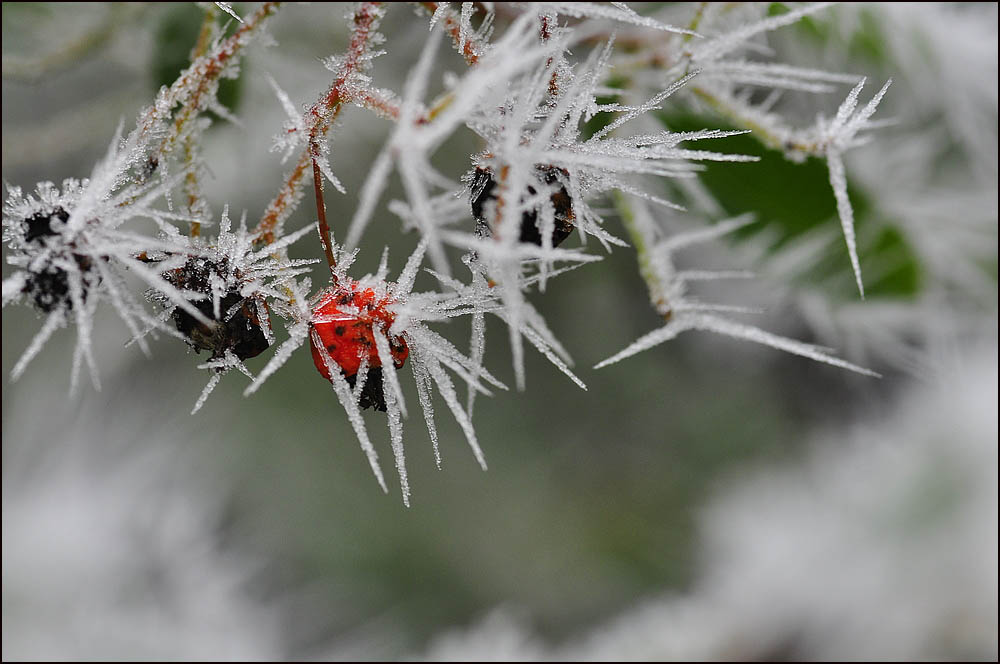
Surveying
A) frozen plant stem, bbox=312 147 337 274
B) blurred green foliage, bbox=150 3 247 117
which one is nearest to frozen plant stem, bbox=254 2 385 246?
frozen plant stem, bbox=312 147 337 274

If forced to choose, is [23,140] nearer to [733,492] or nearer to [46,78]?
[46,78]

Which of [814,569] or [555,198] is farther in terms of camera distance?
[814,569]

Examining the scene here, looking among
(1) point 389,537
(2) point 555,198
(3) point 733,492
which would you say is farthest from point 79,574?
(2) point 555,198

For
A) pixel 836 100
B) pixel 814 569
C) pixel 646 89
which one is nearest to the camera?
pixel 646 89

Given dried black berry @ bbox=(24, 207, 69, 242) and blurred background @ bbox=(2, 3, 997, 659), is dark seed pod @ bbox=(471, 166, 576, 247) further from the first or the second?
blurred background @ bbox=(2, 3, 997, 659)

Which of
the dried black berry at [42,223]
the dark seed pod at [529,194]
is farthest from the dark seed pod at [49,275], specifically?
the dark seed pod at [529,194]
